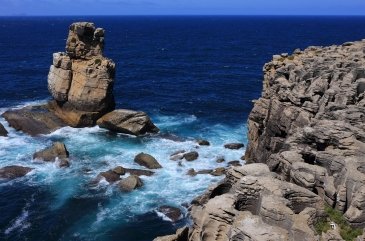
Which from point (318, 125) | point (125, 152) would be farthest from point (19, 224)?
point (318, 125)

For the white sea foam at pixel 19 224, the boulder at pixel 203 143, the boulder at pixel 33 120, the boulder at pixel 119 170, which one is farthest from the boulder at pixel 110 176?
the boulder at pixel 33 120

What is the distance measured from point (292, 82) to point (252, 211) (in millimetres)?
31775

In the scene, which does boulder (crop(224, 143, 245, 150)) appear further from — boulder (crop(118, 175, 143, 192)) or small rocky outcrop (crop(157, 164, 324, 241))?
small rocky outcrop (crop(157, 164, 324, 241))

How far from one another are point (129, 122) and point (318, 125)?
147 ft

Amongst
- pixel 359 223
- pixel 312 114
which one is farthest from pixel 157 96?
pixel 359 223

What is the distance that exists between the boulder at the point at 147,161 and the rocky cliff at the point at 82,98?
1132 cm

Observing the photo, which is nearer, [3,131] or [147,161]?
[147,161]

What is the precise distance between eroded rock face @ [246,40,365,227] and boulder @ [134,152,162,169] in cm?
1346

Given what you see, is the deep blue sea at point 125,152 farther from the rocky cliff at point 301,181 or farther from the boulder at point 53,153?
the rocky cliff at point 301,181

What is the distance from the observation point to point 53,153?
220 feet

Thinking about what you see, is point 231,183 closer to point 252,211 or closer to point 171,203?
point 252,211

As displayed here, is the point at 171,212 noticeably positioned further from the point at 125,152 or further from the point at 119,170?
the point at 125,152

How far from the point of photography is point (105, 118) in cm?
7881

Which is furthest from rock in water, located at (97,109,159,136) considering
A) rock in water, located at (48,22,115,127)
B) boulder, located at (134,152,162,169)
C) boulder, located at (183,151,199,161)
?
boulder, located at (183,151,199,161)
